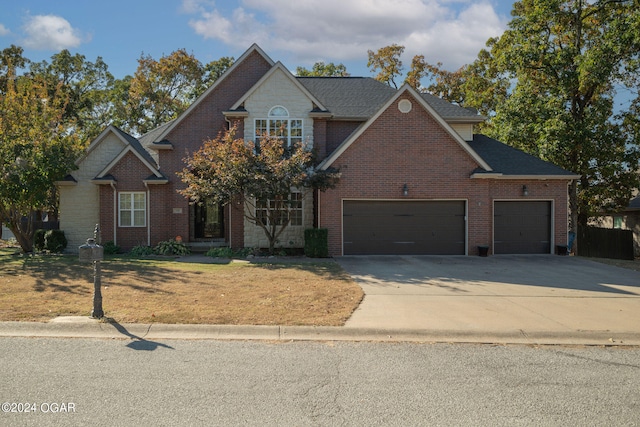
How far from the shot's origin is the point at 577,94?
22.8 metres

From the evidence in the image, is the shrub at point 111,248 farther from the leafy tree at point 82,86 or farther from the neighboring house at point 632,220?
the neighboring house at point 632,220

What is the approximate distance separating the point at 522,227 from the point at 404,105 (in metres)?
6.90

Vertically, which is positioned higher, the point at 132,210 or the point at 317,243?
the point at 132,210

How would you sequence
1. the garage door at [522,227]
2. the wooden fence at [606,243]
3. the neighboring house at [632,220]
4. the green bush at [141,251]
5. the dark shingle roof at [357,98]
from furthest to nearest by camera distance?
the neighboring house at [632,220] → the wooden fence at [606,243] → the dark shingle roof at [357,98] → the garage door at [522,227] → the green bush at [141,251]

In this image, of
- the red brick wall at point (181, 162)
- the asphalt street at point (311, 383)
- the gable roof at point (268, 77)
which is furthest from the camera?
the red brick wall at point (181, 162)

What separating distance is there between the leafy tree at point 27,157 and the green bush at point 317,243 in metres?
9.88

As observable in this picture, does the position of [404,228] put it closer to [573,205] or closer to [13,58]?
[573,205]

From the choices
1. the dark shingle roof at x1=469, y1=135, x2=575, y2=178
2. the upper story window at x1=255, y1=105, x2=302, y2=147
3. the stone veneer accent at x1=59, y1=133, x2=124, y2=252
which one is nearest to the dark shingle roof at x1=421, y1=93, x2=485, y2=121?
the dark shingle roof at x1=469, y1=135, x2=575, y2=178

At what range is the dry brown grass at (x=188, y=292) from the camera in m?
7.32

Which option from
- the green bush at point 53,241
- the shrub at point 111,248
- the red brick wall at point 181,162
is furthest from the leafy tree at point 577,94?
the green bush at point 53,241

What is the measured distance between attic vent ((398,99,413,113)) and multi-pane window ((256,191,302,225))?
5126 millimetres

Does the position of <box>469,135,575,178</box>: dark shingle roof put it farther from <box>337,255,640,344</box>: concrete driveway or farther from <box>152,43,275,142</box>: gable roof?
<box>152,43,275,142</box>: gable roof

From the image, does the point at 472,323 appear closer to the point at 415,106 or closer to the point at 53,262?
the point at 415,106

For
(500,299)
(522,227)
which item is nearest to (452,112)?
(522,227)
